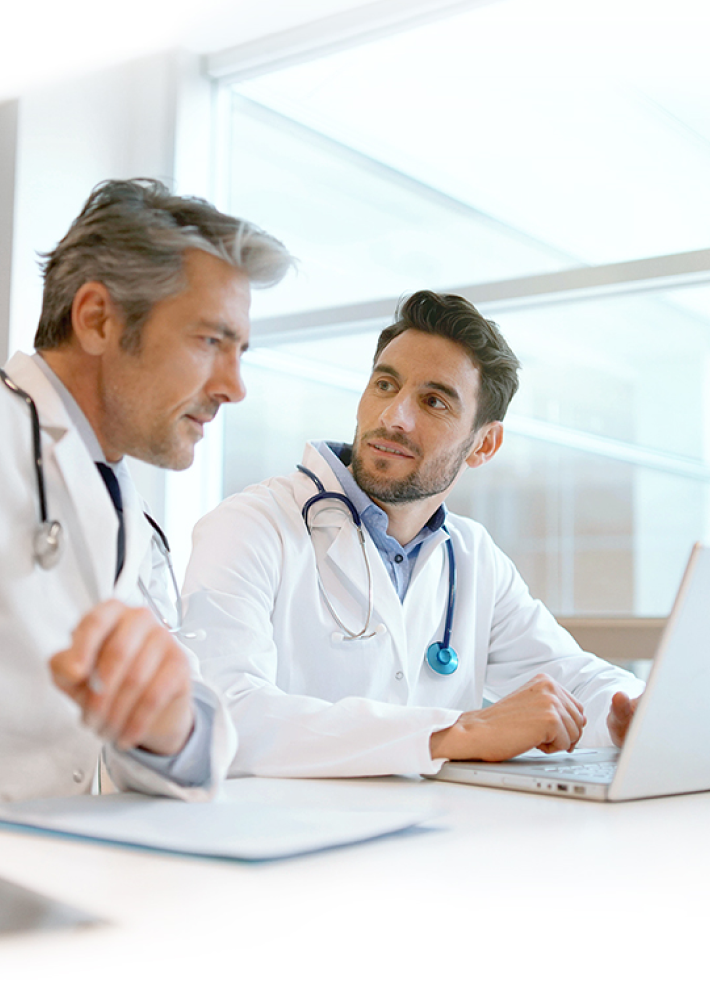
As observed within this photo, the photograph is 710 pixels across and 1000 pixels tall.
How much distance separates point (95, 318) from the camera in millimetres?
1221

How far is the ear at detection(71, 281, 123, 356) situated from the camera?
47.8 inches

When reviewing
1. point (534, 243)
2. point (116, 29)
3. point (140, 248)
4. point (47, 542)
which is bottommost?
point (47, 542)

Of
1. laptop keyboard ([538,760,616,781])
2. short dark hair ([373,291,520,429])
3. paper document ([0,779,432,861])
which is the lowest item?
laptop keyboard ([538,760,616,781])

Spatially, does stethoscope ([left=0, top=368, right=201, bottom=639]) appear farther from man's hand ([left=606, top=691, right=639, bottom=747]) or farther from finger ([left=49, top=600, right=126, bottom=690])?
man's hand ([left=606, top=691, right=639, bottom=747])

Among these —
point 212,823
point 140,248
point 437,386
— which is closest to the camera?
point 212,823

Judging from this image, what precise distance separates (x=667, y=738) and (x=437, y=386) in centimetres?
103

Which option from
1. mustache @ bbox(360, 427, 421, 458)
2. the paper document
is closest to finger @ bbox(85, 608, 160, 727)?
the paper document

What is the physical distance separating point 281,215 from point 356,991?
3.55 meters

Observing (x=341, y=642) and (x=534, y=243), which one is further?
(x=534, y=243)

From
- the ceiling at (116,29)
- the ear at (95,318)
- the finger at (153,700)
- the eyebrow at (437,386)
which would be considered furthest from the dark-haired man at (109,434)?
the ceiling at (116,29)

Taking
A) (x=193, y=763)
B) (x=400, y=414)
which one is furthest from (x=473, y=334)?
(x=193, y=763)

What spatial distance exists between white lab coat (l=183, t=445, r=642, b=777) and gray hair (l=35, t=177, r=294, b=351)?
1.56 ft

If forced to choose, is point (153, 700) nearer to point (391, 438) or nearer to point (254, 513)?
point (254, 513)

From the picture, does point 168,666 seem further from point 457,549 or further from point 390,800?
point 457,549
